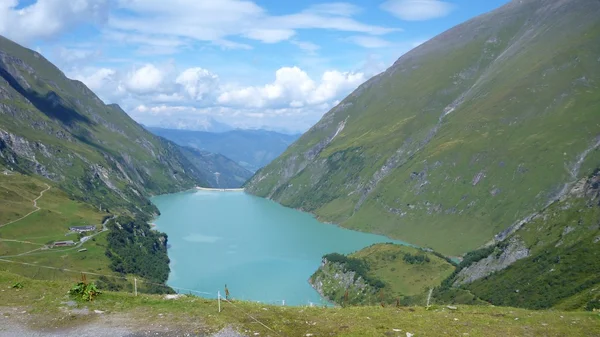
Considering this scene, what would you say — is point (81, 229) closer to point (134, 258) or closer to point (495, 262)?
point (134, 258)

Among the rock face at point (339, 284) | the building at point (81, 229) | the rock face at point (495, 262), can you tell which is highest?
the building at point (81, 229)

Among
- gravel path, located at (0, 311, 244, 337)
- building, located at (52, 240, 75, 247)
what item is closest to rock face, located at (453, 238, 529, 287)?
gravel path, located at (0, 311, 244, 337)

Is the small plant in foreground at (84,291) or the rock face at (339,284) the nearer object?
the small plant in foreground at (84,291)

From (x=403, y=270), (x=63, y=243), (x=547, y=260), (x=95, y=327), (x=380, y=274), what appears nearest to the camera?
(x=95, y=327)

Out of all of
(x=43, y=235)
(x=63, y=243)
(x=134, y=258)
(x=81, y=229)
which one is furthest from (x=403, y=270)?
(x=43, y=235)

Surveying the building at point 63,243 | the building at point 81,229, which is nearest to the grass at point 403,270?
the building at point 63,243

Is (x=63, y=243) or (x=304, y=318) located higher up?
(x=304, y=318)

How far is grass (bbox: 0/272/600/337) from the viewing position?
73.8 ft

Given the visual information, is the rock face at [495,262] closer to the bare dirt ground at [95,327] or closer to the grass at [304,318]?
the grass at [304,318]

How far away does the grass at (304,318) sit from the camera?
73.8 feet

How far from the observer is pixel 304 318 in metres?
24.3

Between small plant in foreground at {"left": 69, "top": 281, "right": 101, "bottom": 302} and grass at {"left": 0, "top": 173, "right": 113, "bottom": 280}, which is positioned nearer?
small plant in foreground at {"left": 69, "top": 281, "right": 101, "bottom": 302}

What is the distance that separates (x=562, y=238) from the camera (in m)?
121

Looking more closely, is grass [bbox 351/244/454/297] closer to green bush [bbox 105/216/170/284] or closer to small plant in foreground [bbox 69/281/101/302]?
green bush [bbox 105/216/170/284]
